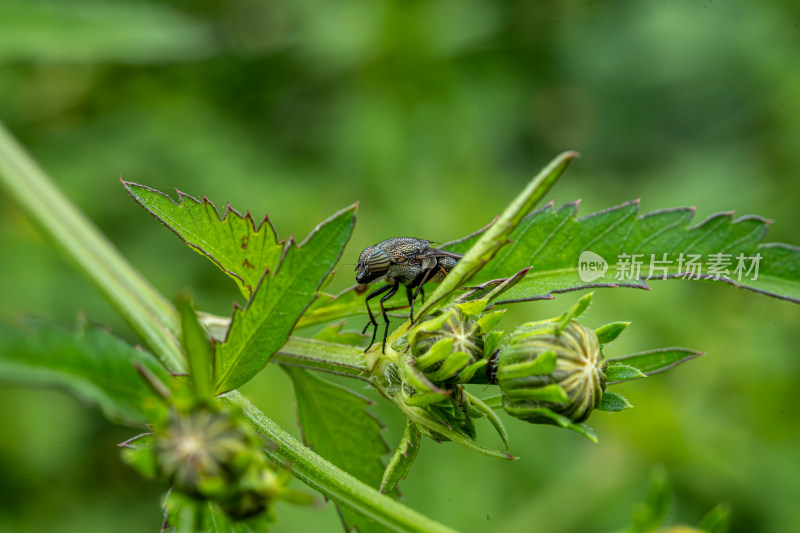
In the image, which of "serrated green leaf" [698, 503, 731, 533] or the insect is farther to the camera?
the insect

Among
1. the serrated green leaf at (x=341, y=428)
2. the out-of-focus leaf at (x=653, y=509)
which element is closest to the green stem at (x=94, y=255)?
the serrated green leaf at (x=341, y=428)

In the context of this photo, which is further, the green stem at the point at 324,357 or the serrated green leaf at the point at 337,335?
the serrated green leaf at the point at 337,335

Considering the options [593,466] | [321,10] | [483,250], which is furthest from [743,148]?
[483,250]

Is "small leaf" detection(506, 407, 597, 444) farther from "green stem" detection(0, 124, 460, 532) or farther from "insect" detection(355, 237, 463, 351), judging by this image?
"insect" detection(355, 237, 463, 351)

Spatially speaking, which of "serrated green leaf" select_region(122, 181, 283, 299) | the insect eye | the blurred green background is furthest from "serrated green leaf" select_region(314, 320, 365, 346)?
the blurred green background

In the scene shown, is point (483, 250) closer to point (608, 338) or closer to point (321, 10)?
point (608, 338)

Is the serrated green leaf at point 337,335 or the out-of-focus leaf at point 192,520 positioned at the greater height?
the serrated green leaf at point 337,335

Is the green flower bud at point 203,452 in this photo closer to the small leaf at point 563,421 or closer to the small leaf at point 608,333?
the small leaf at point 563,421

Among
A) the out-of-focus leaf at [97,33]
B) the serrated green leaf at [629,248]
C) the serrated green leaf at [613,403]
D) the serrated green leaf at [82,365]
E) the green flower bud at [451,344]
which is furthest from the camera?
the out-of-focus leaf at [97,33]
